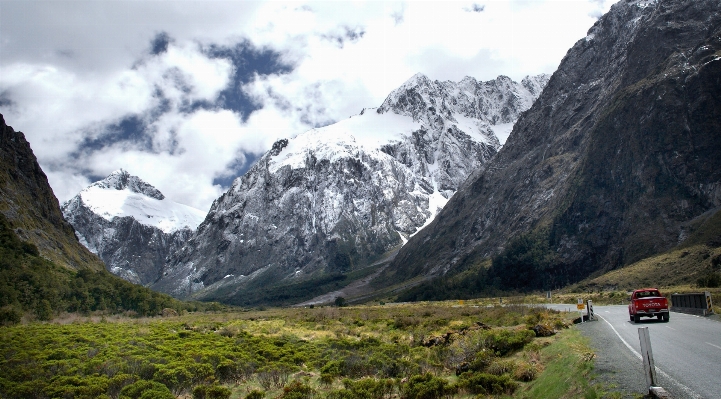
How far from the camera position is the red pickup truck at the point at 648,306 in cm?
2923

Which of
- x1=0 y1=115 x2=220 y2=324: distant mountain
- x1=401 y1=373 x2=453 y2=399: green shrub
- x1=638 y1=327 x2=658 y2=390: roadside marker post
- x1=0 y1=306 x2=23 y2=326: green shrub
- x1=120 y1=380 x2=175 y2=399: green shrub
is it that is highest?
x1=0 y1=115 x2=220 y2=324: distant mountain

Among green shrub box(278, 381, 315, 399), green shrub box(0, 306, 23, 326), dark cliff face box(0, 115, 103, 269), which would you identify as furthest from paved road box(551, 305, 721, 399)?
dark cliff face box(0, 115, 103, 269)

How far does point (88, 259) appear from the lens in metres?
128

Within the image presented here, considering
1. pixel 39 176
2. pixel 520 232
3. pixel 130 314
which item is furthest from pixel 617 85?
pixel 39 176

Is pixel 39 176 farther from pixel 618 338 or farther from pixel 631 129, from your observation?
pixel 631 129

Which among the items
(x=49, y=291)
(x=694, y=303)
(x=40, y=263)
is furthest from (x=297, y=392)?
(x=40, y=263)

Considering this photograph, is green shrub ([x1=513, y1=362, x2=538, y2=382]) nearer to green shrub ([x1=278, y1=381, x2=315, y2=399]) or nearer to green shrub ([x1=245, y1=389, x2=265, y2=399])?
green shrub ([x1=278, y1=381, x2=315, y2=399])

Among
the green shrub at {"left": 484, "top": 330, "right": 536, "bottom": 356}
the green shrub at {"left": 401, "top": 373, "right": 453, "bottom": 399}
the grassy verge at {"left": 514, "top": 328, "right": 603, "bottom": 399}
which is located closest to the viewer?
the grassy verge at {"left": 514, "top": 328, "right": 603, "bottom": 399}

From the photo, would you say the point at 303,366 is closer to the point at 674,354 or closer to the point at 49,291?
the point at 674,354

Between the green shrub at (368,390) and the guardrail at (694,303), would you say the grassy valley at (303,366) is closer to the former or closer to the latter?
the green shrub at (368,390)

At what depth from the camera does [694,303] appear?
34906mm

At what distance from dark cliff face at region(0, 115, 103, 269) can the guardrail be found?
110274 mm

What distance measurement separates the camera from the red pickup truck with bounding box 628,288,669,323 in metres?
29.2

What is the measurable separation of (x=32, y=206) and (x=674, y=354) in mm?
142096
